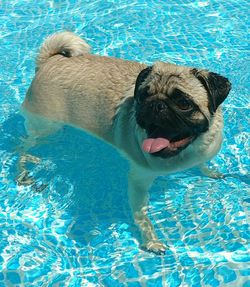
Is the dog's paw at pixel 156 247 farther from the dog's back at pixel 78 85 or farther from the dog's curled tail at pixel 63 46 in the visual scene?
the dog's curled tail at pixel 63 46

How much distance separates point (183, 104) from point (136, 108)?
507 mm

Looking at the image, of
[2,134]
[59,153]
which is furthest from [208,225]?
[2,134]

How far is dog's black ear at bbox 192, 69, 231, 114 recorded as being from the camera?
171 inches

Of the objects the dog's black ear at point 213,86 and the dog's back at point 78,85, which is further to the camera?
the dog's back at point 78,85

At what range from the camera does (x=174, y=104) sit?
4.27m

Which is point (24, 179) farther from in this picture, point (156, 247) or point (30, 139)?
Answer: point (156, 247)

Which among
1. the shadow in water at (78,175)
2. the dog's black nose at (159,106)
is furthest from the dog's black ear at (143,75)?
the shadow in water at (78,175)

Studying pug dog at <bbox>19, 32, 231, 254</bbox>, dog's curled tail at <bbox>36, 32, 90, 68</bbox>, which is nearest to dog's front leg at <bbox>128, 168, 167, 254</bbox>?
pug dog at <bbox>19, 32, 231, 254</bbox>

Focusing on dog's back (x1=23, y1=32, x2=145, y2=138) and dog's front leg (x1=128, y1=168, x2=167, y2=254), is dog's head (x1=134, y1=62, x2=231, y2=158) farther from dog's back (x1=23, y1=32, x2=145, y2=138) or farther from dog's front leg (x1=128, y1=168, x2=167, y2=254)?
dog's back (x1=23, y1=32, x2=145, y2=138)

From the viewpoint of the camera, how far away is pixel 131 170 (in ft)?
17.4

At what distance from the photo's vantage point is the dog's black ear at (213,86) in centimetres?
434

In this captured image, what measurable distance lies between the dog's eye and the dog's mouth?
28 cm

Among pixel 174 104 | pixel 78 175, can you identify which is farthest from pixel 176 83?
pixel 78 175

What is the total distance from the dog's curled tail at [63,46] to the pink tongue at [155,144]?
6.16 ft
